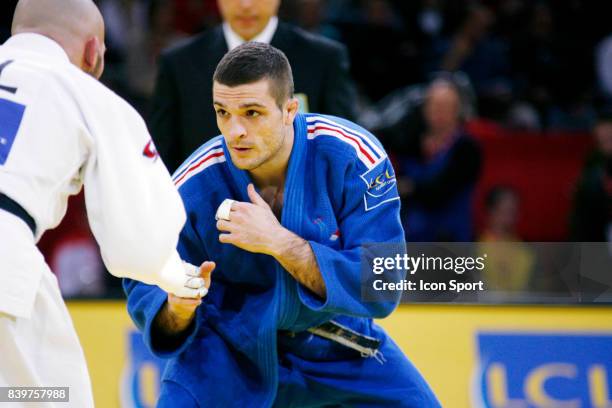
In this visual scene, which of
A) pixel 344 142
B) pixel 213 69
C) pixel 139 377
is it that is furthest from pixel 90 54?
pixel 139 377

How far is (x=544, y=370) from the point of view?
17.4 feet

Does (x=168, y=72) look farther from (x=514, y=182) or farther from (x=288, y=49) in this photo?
(x=514, y=182)

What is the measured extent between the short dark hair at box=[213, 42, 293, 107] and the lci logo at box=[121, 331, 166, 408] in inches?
87.7

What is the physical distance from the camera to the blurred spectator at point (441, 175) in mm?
6883

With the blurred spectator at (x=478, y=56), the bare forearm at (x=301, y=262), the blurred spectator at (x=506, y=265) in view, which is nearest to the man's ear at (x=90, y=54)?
the bare forearm at (x=301, y=262)

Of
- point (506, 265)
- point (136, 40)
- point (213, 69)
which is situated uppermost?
point (136, 40)

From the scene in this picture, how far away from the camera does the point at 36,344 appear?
303 cm

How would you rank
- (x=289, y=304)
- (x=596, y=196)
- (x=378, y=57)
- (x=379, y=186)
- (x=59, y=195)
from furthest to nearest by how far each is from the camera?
1. (x=378, y=57)
2. (x=596, y=196)
3. (x=379, y=186)
4. (x=289, y=304)
5. (x=59, y=195)

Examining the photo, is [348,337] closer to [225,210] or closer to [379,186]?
[379,186]

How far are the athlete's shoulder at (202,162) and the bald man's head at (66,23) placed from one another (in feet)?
2.04

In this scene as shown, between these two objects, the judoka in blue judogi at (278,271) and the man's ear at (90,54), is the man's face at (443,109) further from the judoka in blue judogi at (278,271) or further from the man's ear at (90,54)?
the man's ear at (90,54)

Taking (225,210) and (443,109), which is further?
(443,109)

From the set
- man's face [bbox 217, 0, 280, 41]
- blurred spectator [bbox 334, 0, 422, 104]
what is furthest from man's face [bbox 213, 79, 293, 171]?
blurred spectator [bbox 334, 0, 422, 104]

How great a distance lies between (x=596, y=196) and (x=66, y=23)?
4587 mm
